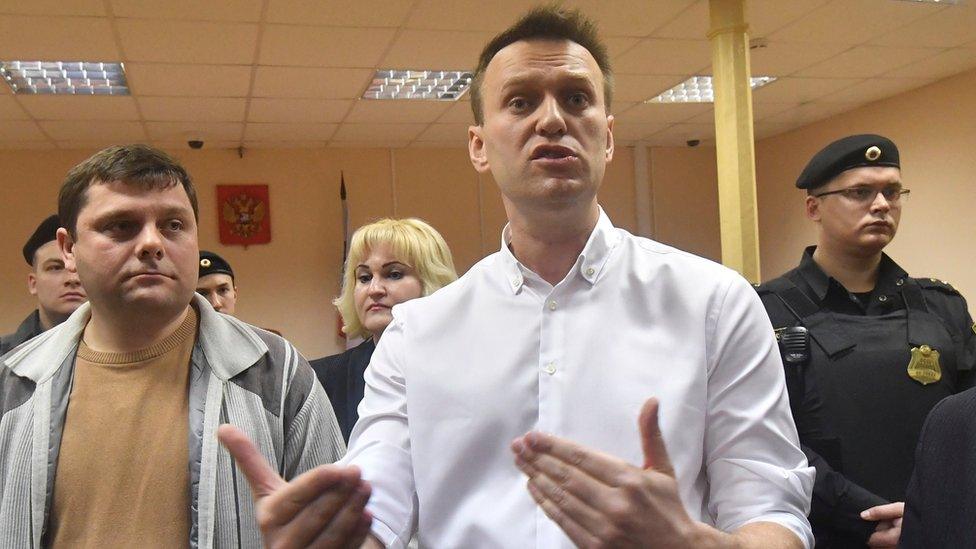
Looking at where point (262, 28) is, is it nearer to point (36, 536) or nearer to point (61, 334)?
point (61, 334)

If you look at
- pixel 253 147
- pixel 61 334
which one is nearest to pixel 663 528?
pixel 61 334

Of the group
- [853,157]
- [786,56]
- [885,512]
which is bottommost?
[885,512]

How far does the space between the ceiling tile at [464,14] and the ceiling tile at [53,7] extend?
183 centimetres

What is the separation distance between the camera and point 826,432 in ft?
7.21

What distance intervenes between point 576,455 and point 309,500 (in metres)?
0.37

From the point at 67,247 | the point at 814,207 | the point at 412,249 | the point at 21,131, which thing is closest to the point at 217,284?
the point at 412,249

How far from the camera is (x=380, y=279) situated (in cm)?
266

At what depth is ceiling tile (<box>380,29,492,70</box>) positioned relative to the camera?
5.12m

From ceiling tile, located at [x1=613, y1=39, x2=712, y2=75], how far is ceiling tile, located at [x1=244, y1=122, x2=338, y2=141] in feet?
9.94

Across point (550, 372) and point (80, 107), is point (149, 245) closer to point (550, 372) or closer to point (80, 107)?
point (550, 372)

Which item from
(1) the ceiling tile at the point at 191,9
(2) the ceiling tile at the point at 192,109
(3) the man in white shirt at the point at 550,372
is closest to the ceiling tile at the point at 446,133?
(2) the ceiling tile at the point at 192,109

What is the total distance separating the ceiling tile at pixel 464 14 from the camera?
15.1ft

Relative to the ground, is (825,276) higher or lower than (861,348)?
higher

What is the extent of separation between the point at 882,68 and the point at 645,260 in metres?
6.15
